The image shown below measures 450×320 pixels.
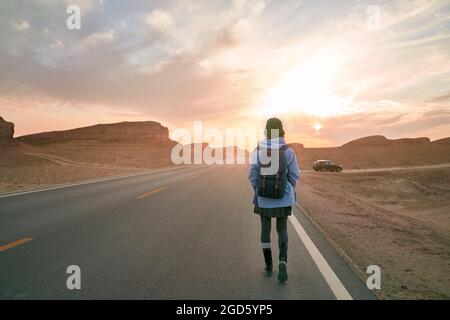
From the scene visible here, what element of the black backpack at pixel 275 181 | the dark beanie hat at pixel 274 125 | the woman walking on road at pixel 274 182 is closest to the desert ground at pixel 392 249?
the woman walking on road at pixel 274 182

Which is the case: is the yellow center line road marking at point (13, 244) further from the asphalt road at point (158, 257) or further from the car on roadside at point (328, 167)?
the car on roadside at point (328, 167)

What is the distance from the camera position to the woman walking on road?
14.7 ft

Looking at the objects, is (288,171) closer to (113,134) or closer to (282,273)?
(282,273)

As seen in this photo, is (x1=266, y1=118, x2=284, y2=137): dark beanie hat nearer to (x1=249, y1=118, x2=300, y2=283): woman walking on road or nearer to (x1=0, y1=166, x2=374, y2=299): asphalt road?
(x1=249, y1=118, x2=300, y2=283): woman walking on road

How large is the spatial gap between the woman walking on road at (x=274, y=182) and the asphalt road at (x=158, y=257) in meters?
0.49

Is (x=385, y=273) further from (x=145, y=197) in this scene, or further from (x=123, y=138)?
(x=123, y=138)

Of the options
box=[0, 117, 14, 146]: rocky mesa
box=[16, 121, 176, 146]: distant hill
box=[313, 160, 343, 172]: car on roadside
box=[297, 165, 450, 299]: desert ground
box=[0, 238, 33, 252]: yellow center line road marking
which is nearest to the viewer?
box=[297, 165, 450, 299]: desert ground

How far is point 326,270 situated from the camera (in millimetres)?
4656

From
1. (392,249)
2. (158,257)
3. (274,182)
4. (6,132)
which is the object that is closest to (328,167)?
(392,249)

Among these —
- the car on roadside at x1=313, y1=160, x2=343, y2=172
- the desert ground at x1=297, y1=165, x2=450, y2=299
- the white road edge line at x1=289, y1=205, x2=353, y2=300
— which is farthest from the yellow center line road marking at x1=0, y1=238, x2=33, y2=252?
the car on roadside at x1=313, y1=160, x2=343, y2=172

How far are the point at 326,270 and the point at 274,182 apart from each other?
1.41 meters

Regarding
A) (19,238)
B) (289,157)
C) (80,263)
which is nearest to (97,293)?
(80,263)

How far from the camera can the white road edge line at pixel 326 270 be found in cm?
388
